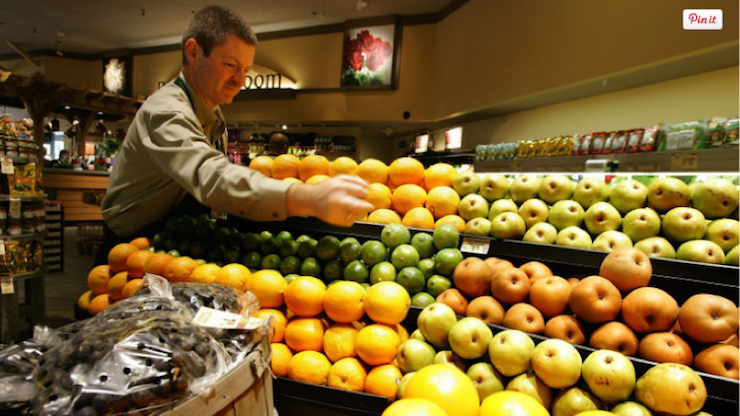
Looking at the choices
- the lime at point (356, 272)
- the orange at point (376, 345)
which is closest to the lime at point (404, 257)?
the lime at point (356, 272)

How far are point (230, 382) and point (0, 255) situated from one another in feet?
13.0

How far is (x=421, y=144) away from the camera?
8156 millimetres

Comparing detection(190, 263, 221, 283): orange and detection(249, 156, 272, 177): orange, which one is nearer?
detection(190, 263, 221, 283): orange

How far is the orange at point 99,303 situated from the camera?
1.94 m

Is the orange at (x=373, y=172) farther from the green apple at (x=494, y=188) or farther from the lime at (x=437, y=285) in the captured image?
the lime at (x=437, y=285)

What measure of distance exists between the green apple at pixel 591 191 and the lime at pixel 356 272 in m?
1.10

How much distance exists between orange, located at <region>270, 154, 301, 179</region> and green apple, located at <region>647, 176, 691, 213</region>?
191 cm

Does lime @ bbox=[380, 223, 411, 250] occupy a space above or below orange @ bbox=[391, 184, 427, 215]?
below

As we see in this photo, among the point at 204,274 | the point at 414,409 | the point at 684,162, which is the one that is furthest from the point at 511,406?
the point at 684,162

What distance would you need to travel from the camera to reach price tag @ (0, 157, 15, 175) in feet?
10.8

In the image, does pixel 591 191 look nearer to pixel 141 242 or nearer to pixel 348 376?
pixel 348 376

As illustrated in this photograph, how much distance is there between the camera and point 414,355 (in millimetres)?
1481

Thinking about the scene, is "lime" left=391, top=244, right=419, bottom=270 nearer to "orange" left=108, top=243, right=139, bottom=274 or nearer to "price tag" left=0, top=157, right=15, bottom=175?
"orange" left=108, top=243, right=139, bottom=274

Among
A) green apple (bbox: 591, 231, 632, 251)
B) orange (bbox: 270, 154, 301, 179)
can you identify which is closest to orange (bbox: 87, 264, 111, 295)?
orange (bbox: 270, 154, 301, 179)
